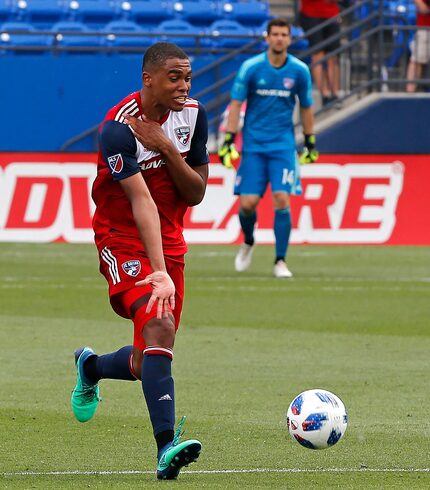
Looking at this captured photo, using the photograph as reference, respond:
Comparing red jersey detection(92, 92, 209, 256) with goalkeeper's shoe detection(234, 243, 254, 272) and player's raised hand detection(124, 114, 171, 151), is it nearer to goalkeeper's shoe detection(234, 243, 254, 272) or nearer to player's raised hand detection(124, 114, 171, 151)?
player's raised hand detection(124, 114, 171, 151)

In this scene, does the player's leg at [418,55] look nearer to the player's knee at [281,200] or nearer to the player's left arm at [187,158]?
the player's knee at [281,200]

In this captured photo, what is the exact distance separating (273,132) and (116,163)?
333 inches

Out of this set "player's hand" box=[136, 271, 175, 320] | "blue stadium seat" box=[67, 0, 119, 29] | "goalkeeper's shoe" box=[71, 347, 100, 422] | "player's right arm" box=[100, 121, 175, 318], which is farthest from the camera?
"blue stadium seat" box=[67, 0, 119, 29]

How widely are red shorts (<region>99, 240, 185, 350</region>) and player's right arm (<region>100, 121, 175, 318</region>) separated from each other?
0.15 m

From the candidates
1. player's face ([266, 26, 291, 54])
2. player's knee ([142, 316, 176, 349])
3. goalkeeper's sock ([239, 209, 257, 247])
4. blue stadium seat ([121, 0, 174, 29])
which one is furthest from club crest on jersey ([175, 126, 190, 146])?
blue stadium seat ([121, 0, 174, 29])

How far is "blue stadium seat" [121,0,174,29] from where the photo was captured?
2309cm

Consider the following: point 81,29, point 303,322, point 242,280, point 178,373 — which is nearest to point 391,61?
point 81,29

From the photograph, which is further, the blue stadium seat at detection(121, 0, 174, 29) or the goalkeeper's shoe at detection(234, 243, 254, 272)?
the blue stadium seat at detection(121, 0, 174, 29)

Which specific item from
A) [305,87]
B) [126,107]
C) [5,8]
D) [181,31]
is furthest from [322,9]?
[126,107]

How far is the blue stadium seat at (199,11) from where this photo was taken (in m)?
23.3

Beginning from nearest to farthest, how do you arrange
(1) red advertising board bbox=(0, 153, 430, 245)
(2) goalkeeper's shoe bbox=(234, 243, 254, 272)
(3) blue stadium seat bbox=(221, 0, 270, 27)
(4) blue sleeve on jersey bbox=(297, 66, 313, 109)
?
(4) blue sleeve on jersey bbox=(297, 66, 313, 109) → (2) goalkeeper's shoe bbox=(234, 243, 254, 272) → (1) red advertising board bbox=(0, 153, 430, 245) → (3) blue stadium seat bbox=(221, 0, 270, 27)

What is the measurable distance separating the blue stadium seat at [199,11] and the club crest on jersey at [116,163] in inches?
697

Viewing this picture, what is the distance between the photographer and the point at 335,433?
5848 millimetres

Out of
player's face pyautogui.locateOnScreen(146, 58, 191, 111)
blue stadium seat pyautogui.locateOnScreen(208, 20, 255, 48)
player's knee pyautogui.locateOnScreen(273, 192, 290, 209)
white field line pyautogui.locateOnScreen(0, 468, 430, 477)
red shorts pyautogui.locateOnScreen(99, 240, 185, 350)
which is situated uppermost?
player's face pyautogui.locateOnScreen(146, 58, 191, 111)
